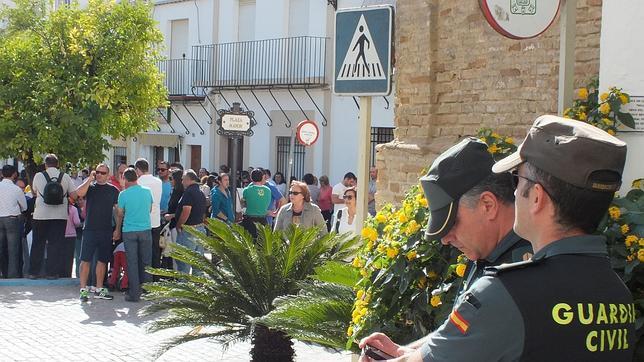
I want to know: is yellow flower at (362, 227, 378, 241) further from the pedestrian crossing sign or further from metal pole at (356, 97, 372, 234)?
the pedestrian crossing sign

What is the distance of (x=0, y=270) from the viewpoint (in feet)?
50.9

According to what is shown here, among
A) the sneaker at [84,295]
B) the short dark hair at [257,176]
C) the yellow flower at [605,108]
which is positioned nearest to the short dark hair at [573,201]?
the yellow flower at [605,108]

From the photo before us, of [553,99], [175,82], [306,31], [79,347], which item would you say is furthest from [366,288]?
[175,82]

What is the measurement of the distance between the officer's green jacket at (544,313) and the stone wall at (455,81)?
213 inches

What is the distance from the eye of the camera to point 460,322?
2.34 m

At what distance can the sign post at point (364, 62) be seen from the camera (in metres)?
6.69

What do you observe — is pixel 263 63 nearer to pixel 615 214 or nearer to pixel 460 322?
pixel 615 214

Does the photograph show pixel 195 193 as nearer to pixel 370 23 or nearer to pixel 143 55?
pixel 143 55

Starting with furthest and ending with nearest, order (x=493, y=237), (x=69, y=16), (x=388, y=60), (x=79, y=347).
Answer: (x=69, y=16)
(x=79, y=347)
(x=388, y=60)
(x=493, y=237)

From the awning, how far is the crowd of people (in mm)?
13443

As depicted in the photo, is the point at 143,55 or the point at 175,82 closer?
the point at 143,55

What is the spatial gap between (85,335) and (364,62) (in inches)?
222

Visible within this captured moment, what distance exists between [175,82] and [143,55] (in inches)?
428

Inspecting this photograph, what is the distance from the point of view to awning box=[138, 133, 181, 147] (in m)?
30.3
